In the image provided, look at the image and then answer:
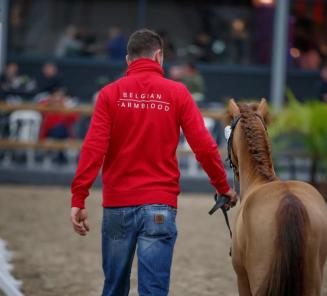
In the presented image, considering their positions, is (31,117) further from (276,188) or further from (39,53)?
(276,188)

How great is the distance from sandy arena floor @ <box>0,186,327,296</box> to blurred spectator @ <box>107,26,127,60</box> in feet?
20.5

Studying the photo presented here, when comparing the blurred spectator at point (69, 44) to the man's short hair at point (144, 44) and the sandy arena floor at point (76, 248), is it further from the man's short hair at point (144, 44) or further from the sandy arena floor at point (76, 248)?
the man's short hair at point (144, 44)

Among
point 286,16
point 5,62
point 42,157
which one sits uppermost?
point 286,16

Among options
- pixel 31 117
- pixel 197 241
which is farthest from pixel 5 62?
pixel 197 241

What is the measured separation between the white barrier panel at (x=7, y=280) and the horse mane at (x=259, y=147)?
250 centimetres

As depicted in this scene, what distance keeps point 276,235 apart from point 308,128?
329 inches

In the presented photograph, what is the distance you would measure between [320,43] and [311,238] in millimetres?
17070

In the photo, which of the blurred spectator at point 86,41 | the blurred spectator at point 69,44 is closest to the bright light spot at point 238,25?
the blurred spectator at point 86,41

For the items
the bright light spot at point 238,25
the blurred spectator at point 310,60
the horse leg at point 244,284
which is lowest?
the blurred spectator at point 310,60

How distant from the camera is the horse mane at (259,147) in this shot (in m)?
5.38

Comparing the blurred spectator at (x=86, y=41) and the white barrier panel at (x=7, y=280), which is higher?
the blurred spectator at (x=86, y=41)

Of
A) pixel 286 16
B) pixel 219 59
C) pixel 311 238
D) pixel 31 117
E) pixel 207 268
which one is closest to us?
pixel 311 238

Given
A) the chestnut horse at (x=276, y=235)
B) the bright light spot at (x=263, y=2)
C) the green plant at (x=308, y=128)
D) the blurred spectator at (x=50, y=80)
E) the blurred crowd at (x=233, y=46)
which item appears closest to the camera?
the chestnut horse at (x=276, y=235)

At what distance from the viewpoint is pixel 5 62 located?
2058cm
